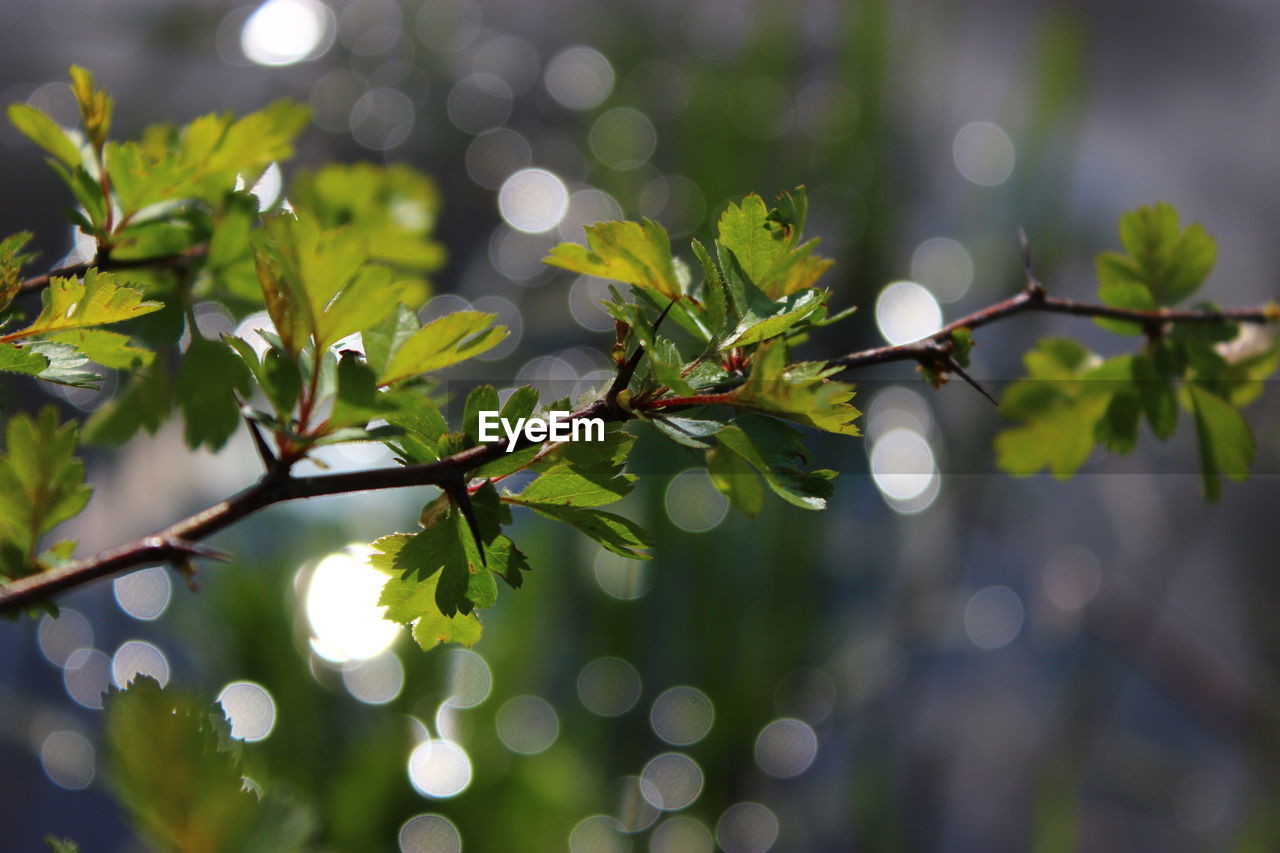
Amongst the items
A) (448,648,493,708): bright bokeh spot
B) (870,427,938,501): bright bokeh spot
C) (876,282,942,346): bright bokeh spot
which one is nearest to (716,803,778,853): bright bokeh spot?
(448,648,493,708): bright bokeh spot

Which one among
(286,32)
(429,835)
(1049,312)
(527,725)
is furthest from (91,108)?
(286,32)

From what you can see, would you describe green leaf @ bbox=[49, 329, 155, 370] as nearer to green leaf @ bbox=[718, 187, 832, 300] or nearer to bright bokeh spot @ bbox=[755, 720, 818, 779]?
green leaf @ bbox=[718, 187, 832, 300]

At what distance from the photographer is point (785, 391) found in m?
0.21

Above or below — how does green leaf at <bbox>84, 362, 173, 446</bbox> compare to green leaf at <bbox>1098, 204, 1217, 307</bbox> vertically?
below

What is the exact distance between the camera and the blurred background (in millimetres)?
998

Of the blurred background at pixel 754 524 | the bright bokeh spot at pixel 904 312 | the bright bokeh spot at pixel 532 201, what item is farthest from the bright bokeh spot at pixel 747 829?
the bright bokeh spot at pixel 532 201

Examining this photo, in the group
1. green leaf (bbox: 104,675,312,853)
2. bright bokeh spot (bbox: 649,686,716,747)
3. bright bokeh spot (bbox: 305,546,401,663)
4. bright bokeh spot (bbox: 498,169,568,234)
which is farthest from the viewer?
bright bokeh spot (bbox: 498,169,568,234)

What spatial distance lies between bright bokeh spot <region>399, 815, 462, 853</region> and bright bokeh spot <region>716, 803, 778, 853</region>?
35 cm

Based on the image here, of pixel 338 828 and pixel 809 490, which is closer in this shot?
pixel 809 490

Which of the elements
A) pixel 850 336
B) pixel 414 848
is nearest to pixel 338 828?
pixel 414 848

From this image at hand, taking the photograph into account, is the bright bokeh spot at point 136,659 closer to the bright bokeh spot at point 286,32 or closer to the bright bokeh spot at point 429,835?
the bright bokeh spot at point 429,835

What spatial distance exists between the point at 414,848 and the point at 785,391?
Answer: 77 centimetres

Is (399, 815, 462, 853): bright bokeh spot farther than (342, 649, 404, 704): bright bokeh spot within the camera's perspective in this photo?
No

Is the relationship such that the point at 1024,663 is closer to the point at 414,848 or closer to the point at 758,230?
the point at 414,848
